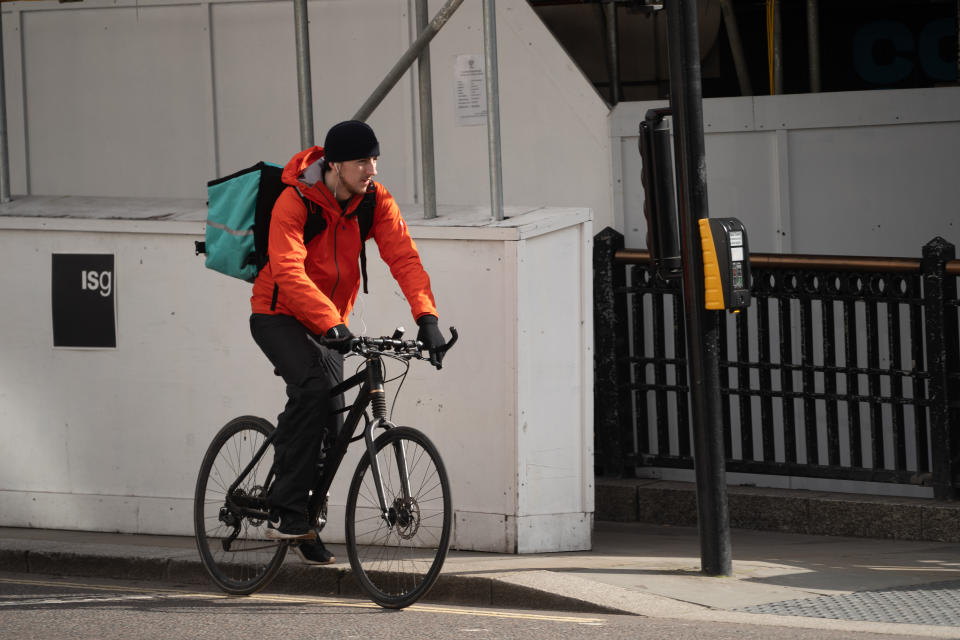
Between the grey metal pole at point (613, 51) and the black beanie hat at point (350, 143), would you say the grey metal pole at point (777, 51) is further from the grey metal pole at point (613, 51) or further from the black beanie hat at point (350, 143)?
the black beanie hat at point (350, 143)

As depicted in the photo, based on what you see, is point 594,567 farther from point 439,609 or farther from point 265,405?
point 265,405

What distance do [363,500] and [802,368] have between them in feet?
12.1

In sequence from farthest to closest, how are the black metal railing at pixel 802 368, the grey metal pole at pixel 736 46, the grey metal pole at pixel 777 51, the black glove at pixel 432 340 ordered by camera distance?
the grey metal pole at pixel 736 46 → the grey metal pole at pixel 777 51 → the black metal railing at pixel 802 368 → the black glove at pixel 432 340

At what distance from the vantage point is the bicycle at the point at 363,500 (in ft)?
22.1

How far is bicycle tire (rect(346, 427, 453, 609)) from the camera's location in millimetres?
6719

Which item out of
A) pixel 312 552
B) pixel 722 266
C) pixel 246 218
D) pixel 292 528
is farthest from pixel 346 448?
pixel 722 266

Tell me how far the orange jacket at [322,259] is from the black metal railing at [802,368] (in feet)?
10.5

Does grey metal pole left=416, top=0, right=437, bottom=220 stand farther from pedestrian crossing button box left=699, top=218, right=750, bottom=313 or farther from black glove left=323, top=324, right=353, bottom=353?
black glove left=323, top=324, right=353, bottom=353

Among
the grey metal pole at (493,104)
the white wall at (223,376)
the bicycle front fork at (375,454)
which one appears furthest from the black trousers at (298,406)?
the grey metal pole at (493,104)

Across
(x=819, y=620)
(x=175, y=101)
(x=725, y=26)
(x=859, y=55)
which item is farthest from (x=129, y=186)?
(x=819, y=620)

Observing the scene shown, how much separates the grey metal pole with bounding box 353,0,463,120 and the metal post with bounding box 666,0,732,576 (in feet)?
4.49

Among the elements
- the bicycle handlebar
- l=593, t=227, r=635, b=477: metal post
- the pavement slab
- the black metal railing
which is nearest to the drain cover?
the pavement slab

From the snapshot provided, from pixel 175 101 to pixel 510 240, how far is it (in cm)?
490

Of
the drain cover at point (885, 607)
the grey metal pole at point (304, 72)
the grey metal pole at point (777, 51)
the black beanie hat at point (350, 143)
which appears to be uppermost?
the grey metal pole at point (777, 51)
